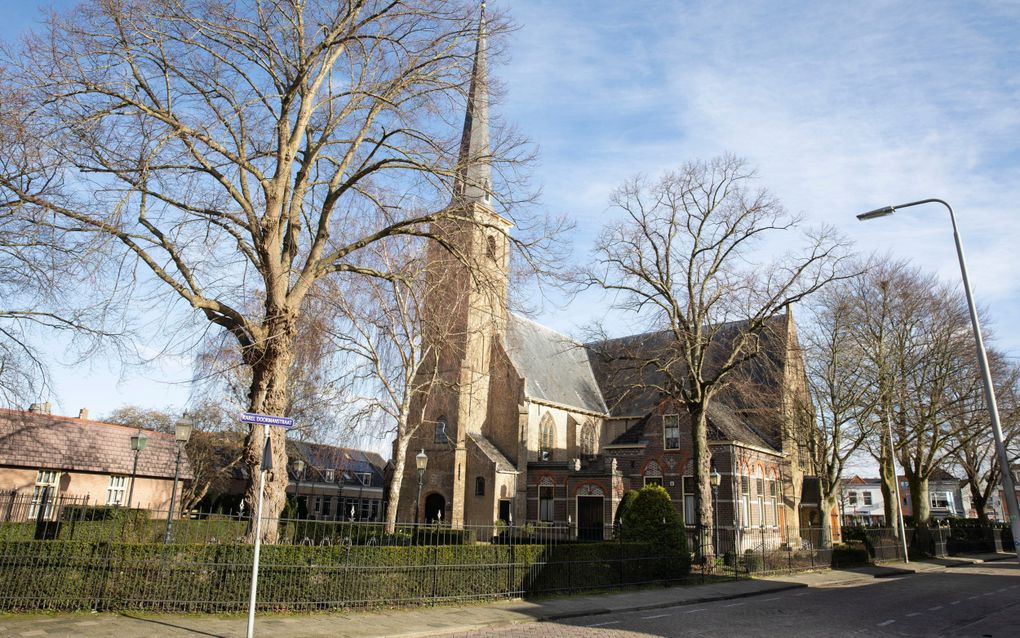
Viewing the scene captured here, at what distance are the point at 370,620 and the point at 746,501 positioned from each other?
2624 cm

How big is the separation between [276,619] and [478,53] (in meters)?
12.1

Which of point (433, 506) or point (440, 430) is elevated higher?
point (440, 430)

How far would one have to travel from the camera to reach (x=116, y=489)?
28766mm

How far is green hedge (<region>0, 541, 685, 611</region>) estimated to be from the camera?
11.1 metres

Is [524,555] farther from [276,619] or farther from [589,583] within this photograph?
[276,619]

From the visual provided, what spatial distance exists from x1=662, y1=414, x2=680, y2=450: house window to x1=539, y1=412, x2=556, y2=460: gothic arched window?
24.4ft

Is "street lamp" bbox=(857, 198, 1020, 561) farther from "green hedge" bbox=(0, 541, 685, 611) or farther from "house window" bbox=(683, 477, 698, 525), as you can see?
"house window" bbox=(683, 477, 698, 525)

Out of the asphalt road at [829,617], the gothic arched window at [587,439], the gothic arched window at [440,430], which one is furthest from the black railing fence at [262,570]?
the gothic arched window at [587,439]

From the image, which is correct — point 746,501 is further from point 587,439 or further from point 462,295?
point 462,295

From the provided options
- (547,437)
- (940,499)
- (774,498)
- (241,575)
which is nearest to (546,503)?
(547,437)

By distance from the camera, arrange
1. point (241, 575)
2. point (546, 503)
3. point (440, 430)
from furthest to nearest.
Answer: point (440, 430) → point (546, 503) → point (241, 575)

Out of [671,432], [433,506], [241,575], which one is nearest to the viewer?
[241,575]

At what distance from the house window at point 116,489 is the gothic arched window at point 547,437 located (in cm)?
2141

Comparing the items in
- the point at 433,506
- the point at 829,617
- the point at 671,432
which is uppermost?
A: the point at 671,432
